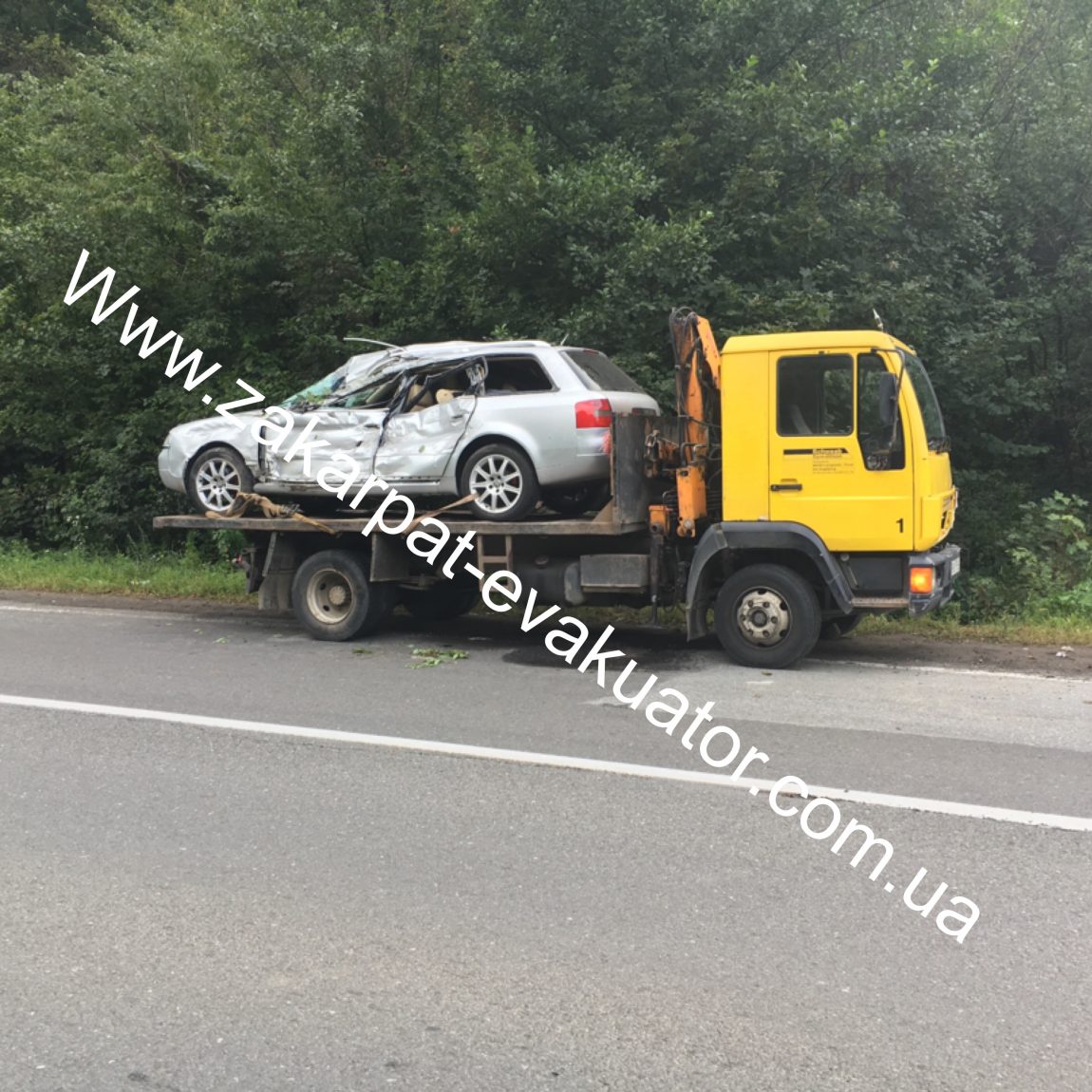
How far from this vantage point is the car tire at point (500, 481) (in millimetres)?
9781

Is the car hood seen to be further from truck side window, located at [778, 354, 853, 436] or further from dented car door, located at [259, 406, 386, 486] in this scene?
truck side window, located at [778, 354, 853, 436]

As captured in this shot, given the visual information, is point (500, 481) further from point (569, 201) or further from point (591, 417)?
point (569, 201)

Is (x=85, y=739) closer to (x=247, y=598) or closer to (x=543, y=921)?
(x=543, y=921)

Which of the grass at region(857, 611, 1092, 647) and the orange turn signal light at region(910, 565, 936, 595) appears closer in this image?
the orange turn signal light at region(910, 565, 936, 595)

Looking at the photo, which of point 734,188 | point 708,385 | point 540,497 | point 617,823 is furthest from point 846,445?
point 734,188

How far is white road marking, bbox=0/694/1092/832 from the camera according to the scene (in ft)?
18.1

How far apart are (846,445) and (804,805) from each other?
393cm

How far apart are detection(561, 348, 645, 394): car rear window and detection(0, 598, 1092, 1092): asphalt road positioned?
3.20 m

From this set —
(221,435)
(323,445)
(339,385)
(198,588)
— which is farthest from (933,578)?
(198,588)

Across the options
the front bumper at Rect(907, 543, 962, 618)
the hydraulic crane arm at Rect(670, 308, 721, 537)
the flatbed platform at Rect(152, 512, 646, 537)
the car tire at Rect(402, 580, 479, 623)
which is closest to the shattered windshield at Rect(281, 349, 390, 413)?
the flatbed platform at Rect(152, 512, 646, 537)

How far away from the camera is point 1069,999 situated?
12.2ft

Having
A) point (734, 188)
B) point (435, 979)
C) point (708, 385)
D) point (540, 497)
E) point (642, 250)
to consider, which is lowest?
point (435, 979)

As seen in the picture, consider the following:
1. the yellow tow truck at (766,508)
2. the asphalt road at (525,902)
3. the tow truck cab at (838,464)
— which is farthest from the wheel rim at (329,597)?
the tow truck cab at (838,464)

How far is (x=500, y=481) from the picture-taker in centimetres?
988
